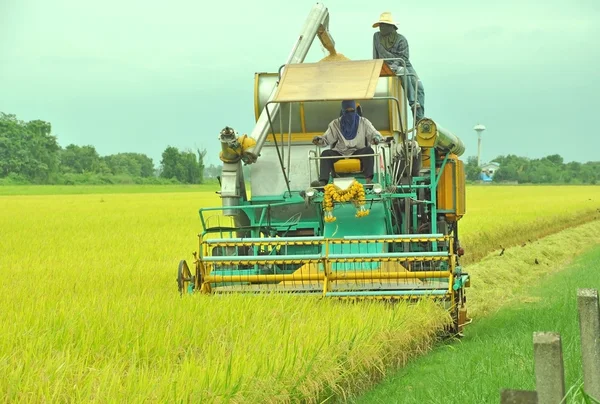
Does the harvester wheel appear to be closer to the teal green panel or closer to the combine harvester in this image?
the combine harvester

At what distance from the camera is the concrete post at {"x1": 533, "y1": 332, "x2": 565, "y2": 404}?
295cm

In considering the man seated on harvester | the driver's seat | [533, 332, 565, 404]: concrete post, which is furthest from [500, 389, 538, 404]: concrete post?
the man seated on harvester

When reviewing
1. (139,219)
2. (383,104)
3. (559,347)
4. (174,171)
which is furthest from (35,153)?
(559,347)

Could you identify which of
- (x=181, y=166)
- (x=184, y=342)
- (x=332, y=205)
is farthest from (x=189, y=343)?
(x=181, y=166)

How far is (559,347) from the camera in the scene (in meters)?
2.96

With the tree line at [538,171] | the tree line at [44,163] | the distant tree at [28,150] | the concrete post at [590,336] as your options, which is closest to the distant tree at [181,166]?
the tree line at [44,163]

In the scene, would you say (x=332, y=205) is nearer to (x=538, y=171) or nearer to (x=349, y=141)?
(x=349, y=141)

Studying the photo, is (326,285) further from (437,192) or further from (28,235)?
(28,235)

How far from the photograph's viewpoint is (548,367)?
3.01 metres

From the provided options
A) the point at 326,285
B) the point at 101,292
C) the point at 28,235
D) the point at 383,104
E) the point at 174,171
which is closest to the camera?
the point at 326,285

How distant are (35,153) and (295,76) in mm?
83779

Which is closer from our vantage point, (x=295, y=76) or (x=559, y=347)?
(x=559, y=347)

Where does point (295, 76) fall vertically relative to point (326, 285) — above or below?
above

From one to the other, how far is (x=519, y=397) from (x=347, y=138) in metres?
7.00
